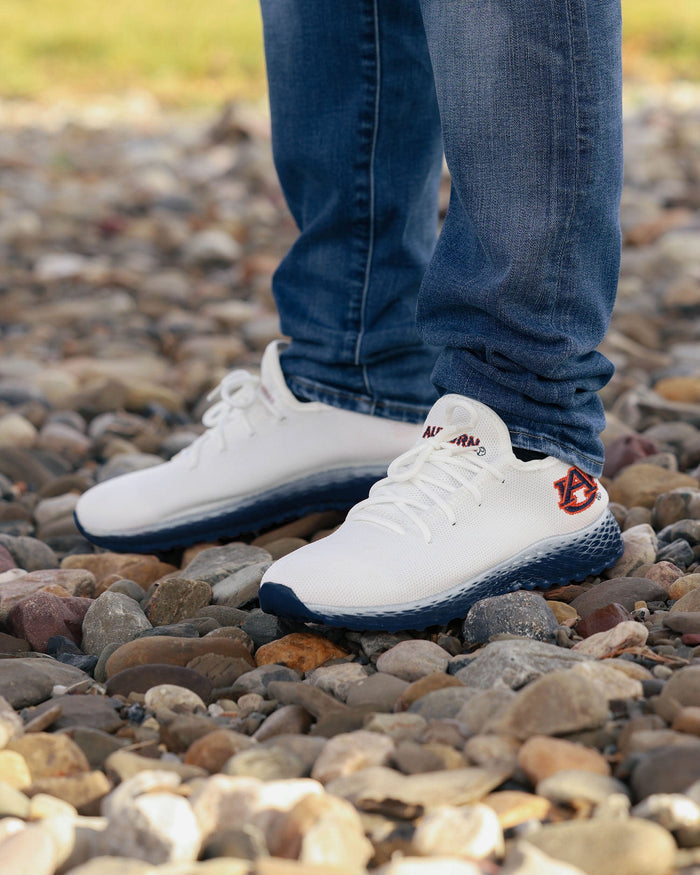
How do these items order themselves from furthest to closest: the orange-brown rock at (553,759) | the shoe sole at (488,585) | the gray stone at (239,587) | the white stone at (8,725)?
the gray stone at (239,587)
the shoe sole at (488,585)
the white stone at (8,725)
the orange-brown rock at (553,759)

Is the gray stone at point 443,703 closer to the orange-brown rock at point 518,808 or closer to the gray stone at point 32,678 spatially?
the orange-brown rock at point 518,808

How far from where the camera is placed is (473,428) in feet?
4.32

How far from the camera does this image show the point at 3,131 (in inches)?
254

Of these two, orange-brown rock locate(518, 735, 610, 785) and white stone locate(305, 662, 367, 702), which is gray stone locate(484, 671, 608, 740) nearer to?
orange-brown rock locate(518, 735, 610, 785)

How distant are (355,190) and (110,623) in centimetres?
72

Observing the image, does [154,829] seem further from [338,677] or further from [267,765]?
[338,677]

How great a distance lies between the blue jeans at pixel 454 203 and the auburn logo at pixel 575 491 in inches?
0.8

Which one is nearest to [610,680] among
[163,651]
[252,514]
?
[163,651]

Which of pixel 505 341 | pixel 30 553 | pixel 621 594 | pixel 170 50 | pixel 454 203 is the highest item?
pixel 454 203

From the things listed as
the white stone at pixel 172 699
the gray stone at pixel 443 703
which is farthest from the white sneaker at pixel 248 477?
the gray stone at pixel 443 703

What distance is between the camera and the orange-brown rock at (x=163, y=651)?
1210mm

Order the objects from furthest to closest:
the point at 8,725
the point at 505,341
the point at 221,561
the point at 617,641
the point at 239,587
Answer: the point at 221,561 < the point at 239,587 < the point at 505,341 < the point at 617,641 < the point at 8,725

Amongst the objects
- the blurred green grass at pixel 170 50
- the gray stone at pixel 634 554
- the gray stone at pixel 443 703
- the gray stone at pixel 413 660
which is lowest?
the blurred green grass at pixel 170 50

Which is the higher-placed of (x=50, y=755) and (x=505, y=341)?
(x=505, y=341)
